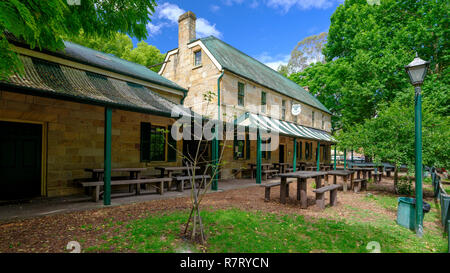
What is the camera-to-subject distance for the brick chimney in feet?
46.4

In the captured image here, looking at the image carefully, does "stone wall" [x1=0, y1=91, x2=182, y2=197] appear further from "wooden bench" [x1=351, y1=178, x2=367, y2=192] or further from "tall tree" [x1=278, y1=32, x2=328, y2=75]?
"tall tree" [x1=278, y1=32, x2=328, y2=75]

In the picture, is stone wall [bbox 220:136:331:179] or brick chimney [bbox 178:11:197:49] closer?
stone wall [bbox 220:136:331:179]

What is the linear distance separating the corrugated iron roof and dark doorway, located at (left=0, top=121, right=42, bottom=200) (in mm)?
1827

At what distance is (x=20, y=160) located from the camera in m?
6.43

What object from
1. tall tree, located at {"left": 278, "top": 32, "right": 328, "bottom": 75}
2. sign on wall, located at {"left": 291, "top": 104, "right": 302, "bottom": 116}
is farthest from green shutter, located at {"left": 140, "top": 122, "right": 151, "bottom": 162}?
tall tree, located at {"left": 278, "top": 32, "right": 328, "bottom": 75}

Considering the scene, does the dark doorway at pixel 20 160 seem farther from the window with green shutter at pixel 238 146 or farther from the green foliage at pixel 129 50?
the green foliage at pixel 129 50

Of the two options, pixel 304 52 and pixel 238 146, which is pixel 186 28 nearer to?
pixel 238 146

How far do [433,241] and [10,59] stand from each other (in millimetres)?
7622
